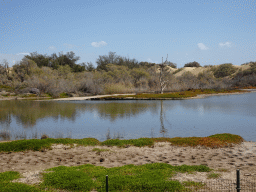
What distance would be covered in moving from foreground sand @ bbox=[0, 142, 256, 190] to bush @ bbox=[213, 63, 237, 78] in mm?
76972

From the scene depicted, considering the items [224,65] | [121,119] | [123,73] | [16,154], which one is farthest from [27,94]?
[224,65]

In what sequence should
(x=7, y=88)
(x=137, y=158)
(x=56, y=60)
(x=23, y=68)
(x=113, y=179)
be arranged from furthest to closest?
(x=56, y=60)
(x=23, y=68)
(x=7, y=88)
(x=137, y=158)
(x=113, y=179)

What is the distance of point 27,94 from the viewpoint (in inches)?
1581

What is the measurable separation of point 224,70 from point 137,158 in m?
81.8

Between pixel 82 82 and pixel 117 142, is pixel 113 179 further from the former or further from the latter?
pixel 82 82

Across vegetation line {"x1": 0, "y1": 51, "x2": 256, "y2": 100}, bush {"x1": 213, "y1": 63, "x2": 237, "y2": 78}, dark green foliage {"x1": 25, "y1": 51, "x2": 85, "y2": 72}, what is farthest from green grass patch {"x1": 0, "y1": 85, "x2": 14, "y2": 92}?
bush {"x1": 213, "y1": 63, "x2": 237, "y2": 78}

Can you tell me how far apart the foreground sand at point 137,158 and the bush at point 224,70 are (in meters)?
77.0

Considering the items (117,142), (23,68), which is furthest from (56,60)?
(117,142)

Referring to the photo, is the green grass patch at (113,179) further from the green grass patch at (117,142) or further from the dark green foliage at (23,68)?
the dark green foliage at (23,68)

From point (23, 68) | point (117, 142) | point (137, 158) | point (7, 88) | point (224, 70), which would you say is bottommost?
point (137, 158)

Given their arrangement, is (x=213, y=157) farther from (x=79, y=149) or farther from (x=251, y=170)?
(x=79, y=149)

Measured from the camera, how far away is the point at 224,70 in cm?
8344

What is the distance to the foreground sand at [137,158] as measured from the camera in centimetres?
777

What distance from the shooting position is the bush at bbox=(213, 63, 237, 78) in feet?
268
